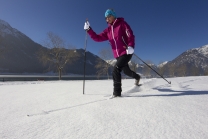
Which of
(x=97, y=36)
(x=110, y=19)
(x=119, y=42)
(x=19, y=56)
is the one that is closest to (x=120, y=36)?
(x=119, y=42)

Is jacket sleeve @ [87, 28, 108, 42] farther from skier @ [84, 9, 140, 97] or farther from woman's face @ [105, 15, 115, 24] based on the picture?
woman's face @ [105, 15, 115, 24]

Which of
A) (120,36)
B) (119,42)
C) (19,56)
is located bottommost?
(119,42)

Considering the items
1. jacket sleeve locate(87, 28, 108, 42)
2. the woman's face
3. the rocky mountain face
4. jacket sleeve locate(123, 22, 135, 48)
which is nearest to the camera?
jacket sleeve locate(123, 22, 135, 48)

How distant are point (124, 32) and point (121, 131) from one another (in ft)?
6.39

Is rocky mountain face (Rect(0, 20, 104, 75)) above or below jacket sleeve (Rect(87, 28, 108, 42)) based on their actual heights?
above

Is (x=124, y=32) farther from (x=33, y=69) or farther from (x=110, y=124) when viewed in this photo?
(x=33, y=69)

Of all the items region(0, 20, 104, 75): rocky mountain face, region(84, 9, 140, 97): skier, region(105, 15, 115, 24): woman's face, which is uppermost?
region(0, 20, 104, 75): rocky mountain face

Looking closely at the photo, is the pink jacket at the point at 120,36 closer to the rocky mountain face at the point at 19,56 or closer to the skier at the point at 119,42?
the skier at the point at 119,42

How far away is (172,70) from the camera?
58562 mm

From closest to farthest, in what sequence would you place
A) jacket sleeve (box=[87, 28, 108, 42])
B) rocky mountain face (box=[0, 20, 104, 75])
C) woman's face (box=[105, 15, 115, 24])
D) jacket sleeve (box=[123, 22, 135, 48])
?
jacket sleeve (box=[123, 22, 135, 48]) < woman's face (box=[105, 15, 115, 24]) < jacket sleeve (box=[87, 28, 108, 42]) < rocky mountain face (box=[0, 20, 104, 75])

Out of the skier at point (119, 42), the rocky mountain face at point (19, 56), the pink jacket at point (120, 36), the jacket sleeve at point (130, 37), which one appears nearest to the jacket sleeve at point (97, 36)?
the skier at point (119, 42)

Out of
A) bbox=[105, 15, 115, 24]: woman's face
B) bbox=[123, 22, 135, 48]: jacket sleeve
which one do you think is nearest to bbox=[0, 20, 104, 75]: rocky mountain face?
bbox=[105, 15, 115, 24]: woman's face

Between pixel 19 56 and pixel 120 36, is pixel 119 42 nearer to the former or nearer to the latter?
pixel 120 36

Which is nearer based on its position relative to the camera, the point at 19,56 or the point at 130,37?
the point at 130,37
